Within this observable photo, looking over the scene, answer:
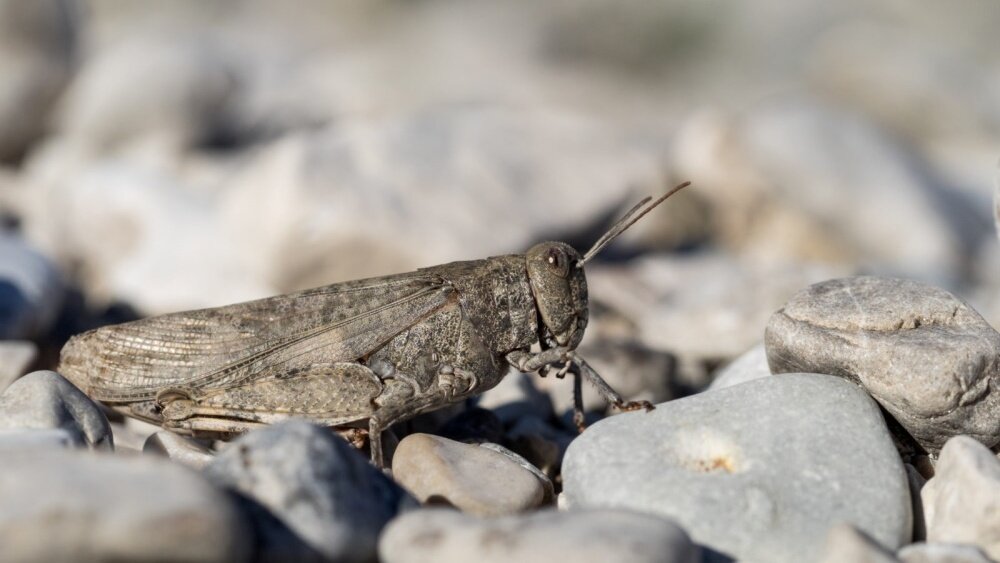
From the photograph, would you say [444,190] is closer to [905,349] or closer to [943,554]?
[905,349]

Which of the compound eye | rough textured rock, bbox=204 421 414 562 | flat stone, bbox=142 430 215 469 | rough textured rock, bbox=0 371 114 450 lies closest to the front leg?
the compound eye

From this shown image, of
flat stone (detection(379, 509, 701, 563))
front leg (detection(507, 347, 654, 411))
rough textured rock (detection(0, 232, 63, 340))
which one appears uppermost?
flat stone (detection(379, 509, 701, 563))

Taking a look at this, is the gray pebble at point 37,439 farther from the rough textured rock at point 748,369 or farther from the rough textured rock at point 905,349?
the rough textured rock at point 748,369

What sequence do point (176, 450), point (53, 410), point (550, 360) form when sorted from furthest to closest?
point (550, 360) < point (176, 450) < point (53, 410)

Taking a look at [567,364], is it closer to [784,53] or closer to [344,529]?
[344,529]

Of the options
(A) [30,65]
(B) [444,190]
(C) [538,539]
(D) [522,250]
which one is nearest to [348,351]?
(C) [538,539]

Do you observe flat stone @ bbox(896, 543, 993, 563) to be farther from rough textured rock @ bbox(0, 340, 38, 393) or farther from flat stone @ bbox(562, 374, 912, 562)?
rough textured rock @ bbox(0, 340, 38, 393)


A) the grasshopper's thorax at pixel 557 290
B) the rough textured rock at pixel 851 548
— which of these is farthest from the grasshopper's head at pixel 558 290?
the rough textured rock at pixel 851 548
